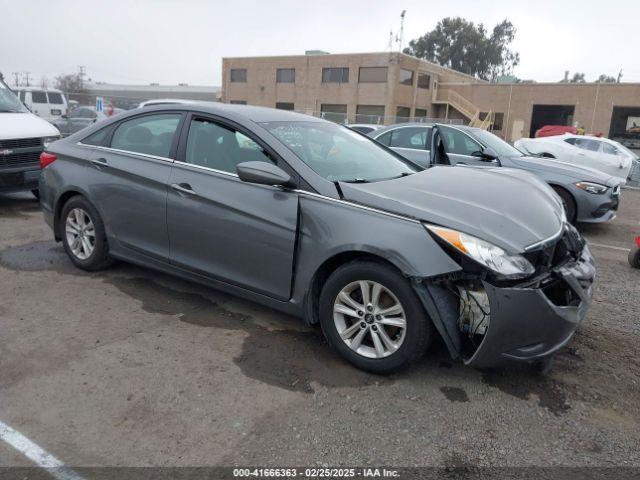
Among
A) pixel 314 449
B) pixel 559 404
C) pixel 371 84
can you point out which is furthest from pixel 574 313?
pixel 371 84

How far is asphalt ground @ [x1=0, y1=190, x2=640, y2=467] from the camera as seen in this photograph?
2.61 metres

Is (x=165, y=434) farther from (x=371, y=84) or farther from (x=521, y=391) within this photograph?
(x=371, y=84)

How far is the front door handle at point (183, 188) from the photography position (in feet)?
13.2

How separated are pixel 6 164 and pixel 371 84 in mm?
39414

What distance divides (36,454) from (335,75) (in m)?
46.2

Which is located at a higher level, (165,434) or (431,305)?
(431,305)

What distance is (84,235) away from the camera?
4953 mm

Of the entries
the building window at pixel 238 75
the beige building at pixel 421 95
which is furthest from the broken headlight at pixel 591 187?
the building window at pixel 238 75

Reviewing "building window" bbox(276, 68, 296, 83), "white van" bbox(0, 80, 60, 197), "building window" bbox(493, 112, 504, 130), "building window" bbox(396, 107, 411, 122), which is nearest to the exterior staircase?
"building window" bbox(493, 112, 504, 130)

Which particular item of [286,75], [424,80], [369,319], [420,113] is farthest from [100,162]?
[286,75]

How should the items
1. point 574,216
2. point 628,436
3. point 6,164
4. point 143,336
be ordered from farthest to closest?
point 574,216 → point 6,164 → point 143,336 → point 628,436

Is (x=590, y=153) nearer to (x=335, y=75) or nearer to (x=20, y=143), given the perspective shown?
(x=20, y=143)

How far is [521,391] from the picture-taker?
3.20 m

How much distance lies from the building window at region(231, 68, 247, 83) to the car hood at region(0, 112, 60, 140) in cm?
4552
